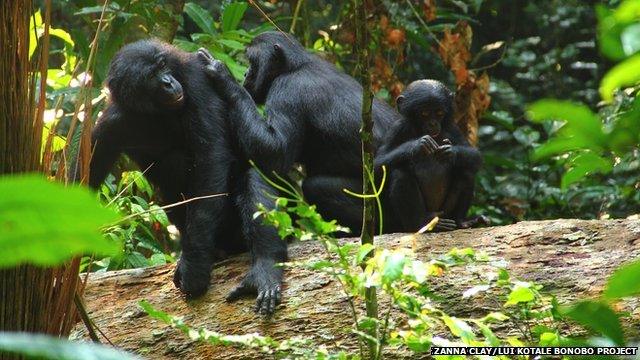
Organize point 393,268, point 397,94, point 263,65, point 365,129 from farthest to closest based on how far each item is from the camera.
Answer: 1. point 397,94
2. point 263,65
3. point 365,129
4. point 393,268

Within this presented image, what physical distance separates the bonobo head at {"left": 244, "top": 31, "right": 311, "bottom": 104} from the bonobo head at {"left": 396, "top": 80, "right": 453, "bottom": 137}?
1054 mm

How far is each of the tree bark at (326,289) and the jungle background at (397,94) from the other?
19.3 inches

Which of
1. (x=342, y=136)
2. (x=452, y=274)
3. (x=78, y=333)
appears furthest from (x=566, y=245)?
(x=78, y=333)

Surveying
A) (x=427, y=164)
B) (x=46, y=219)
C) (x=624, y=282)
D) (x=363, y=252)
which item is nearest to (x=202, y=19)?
(x=427, y=164)

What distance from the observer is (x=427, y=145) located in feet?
20.0

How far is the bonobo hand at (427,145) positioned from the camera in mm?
6105

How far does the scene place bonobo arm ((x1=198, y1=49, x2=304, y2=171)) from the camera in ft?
20.2

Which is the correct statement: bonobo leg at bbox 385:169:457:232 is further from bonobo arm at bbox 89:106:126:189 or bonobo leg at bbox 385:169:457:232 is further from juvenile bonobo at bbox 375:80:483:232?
bonobo arm at bbox 89:106:126:189

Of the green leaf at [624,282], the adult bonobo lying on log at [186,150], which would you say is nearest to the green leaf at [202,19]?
the adult bonobo lying on log at [186,150]

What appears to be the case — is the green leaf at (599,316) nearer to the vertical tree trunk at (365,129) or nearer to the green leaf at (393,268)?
the green leaf at (393,268)

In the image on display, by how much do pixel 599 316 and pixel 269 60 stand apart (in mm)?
5799

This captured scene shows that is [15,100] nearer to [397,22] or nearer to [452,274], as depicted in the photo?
[452,274]

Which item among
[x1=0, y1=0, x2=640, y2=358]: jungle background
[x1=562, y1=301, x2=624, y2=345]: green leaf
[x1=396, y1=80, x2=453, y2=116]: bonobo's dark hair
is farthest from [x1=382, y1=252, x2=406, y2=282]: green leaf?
[x1=396, y1=80, x2=453, y2=116]: bonobo's dark hair

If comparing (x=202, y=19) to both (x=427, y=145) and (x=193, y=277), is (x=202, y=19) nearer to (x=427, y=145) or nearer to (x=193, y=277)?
(x=427, y=145)
